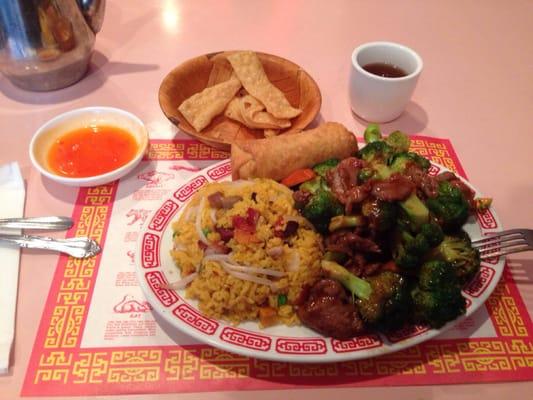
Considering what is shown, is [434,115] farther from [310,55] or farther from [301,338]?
[301,338]

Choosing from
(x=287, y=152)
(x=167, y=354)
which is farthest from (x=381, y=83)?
(x=167, y=354)

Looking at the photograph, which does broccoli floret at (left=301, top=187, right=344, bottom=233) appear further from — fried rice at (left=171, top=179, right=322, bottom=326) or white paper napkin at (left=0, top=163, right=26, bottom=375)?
white paper napkin at (left=0, top=163, right=26, bottom=375)

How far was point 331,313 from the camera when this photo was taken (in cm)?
140

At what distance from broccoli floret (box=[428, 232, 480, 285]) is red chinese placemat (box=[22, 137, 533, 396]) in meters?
0.25

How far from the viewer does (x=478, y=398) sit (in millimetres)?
1435

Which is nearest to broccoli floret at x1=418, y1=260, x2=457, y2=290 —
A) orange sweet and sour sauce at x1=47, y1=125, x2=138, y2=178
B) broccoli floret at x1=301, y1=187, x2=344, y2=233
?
broccoli floret at x1=301, y1=187, x2=344, y2=233

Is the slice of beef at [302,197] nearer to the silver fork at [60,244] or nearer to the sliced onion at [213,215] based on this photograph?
the sliced onion at [213,215]

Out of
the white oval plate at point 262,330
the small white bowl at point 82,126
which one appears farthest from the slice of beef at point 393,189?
the small white bowl at point 82,126

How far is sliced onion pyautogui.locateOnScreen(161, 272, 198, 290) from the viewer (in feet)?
4.96

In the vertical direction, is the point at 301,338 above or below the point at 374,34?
below

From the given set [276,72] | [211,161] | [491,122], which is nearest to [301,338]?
[211,161]

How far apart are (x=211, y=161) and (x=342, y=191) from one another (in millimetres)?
870

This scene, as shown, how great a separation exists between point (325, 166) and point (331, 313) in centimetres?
66

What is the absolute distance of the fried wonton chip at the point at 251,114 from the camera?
2.21m
